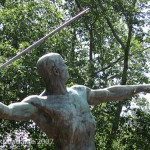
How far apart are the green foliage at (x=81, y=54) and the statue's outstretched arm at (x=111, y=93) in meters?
9.72

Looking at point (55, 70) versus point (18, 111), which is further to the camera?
point (55, 70)

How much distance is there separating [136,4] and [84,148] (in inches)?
657

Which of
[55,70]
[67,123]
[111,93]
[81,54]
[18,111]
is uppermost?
[81,54]

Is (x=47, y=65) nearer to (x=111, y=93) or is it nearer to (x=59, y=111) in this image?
(x=59, y=111)

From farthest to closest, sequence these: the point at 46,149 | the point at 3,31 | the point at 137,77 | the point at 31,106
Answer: the point at 137,77, the point at 3,31, the point at 46,149, the point at 31,106

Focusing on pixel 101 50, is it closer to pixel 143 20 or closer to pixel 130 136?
pixel 143 20

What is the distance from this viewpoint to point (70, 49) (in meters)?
18.0

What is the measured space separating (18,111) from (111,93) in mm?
1314

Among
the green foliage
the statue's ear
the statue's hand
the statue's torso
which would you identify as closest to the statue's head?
the statue's ear

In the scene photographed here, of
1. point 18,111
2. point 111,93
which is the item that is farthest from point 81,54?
point 18,111

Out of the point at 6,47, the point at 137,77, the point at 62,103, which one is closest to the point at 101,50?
the point at 137,77

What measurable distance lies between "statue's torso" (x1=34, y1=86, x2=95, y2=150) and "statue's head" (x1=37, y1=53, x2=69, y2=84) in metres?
0.21

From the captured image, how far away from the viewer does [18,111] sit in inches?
203

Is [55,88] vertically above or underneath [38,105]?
above
